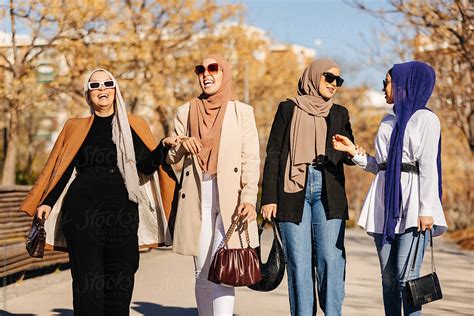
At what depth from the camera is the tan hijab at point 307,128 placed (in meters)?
6.77

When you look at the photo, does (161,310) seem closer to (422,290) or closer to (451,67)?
(422,290)

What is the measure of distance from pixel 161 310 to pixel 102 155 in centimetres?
309

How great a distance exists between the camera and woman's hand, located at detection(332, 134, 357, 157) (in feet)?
21.7

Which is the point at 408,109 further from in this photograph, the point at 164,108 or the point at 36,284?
the point at 164,108

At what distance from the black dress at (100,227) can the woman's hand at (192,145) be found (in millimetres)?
319

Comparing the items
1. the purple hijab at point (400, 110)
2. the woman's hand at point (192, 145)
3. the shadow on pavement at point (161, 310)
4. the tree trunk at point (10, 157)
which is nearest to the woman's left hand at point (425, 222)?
the purple hijab at point (400, 110)

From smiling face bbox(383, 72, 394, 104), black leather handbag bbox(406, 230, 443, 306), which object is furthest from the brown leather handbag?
smiling face bbox(383, 72, 394, 104)

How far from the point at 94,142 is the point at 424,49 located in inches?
632

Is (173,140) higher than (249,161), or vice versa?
(173,140)

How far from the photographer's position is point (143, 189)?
6785 mm

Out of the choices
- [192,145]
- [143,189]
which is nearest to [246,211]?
[192,145]

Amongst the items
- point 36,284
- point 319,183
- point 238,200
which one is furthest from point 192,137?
point 36,284

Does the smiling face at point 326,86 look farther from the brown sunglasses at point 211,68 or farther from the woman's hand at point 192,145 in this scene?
the woman's hand at point 192,145

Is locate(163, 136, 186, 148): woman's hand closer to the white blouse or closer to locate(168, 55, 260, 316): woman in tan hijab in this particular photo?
locate(168, 55, 260, 316): woman in tan hijab
